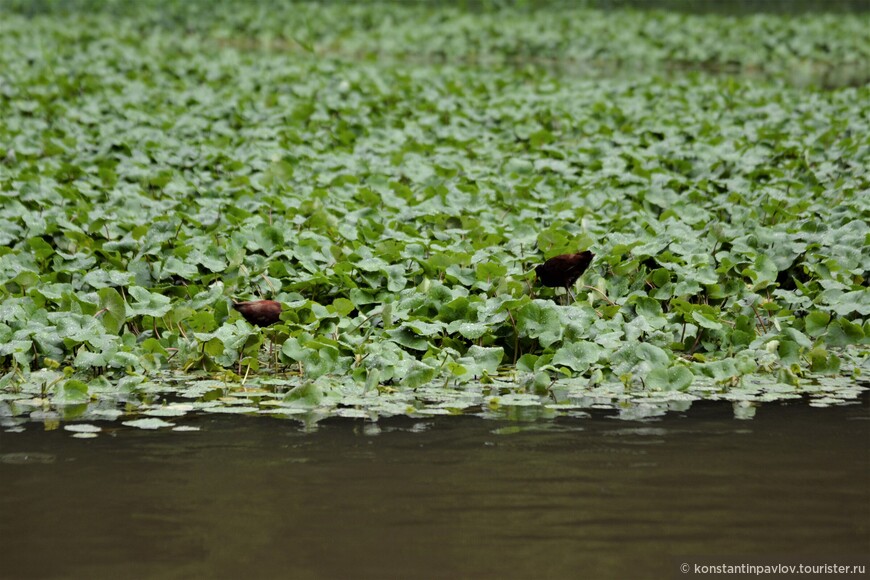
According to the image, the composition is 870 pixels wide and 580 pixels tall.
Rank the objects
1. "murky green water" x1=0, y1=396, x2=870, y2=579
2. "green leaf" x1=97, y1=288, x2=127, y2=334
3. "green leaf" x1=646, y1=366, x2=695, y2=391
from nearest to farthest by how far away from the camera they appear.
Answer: "murky green water" x1=0, y1=396, x2=870, y2=579 → "green leaf" x1=646, y1=366, x2=695, y2=391 → "green leaf" x1=97, y1=288, x2=127, y2=334

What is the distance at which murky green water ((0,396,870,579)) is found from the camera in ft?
8.41

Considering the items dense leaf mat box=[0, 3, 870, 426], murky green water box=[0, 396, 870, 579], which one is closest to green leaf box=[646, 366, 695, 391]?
dense leaf mat box=[0, 3, 870, 426]

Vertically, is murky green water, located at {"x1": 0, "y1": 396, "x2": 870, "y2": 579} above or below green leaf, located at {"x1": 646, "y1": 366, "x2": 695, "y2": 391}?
below

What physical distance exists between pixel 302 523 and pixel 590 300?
Answer: 212 centimetres

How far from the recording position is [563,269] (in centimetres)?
450

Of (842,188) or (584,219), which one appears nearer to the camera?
(584,219)

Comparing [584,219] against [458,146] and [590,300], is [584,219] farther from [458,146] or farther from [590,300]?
[458,146]

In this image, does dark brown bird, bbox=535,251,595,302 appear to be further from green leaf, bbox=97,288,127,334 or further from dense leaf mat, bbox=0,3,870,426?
green leaf, bbox=97,288,127,334

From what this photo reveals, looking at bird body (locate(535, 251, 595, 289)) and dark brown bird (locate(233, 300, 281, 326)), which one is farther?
bird body (locate(535, 251, 595, 289))

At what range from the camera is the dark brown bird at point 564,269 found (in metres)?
4.46

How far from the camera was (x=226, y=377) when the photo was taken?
13.4 feet

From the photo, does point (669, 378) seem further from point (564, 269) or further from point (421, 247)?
point (421, 247)

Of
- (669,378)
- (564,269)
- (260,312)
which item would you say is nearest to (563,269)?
(564,269)

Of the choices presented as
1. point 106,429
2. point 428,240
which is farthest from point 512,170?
point 106,429
